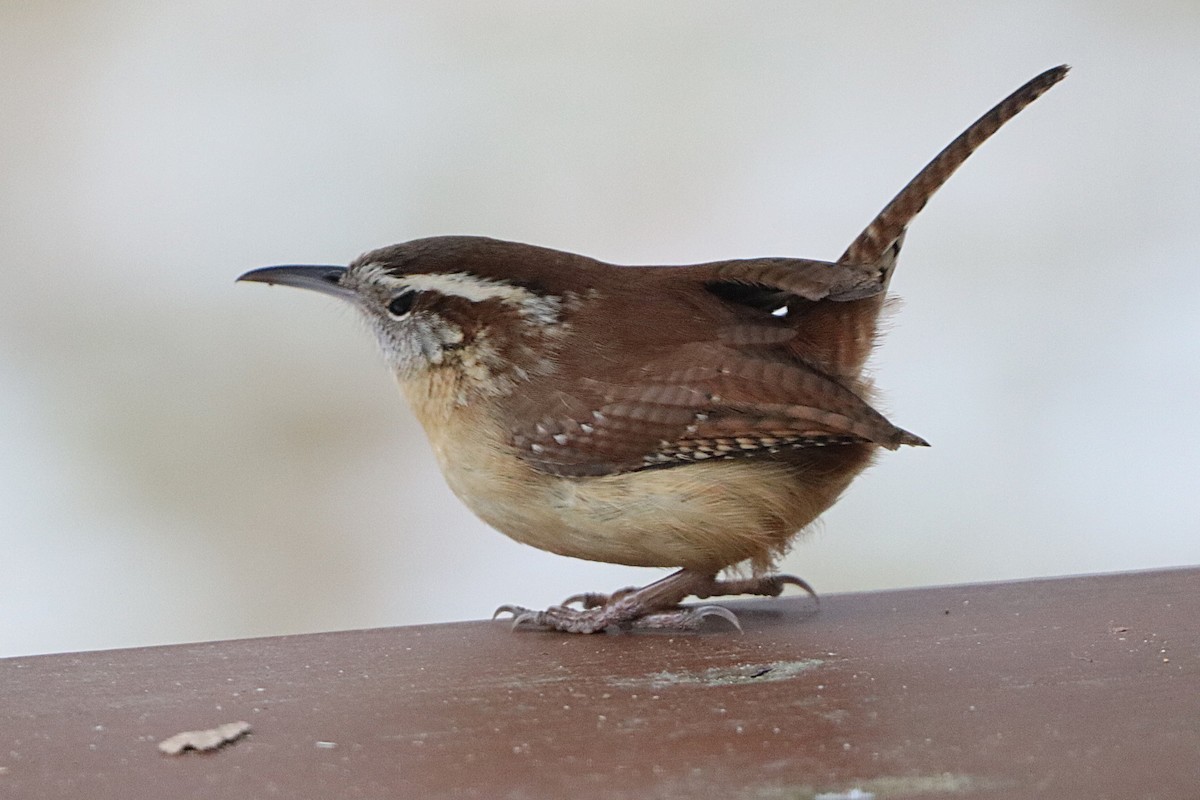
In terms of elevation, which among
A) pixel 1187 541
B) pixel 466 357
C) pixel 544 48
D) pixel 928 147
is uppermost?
pixel 544 48

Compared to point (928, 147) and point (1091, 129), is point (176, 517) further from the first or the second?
point (1091, 129)

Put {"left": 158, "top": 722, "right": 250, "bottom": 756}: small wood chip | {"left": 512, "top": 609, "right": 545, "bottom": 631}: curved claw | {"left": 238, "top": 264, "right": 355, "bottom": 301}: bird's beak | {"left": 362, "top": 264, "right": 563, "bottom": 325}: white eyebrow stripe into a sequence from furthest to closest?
{"left": 238, "top": 264, "right": 355, "bottom": 301}: bird's beak
{"left": 362, "top": 264, "right": 563, "bottom": 325}: white eyebrow stripe
{"left": 512, "top": 609, "right": 545, "bottom": 631}: curved claw
{"left": 158, "top": 722, "right": 250, "bottom": 756}: small wood chip

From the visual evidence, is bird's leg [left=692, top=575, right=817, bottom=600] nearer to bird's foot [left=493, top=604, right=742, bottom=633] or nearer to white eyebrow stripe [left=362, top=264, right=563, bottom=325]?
bird's foot [left=493, top=604, right=742, bottom=633]

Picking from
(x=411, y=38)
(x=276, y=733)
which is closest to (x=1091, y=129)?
(x=411, y=38)

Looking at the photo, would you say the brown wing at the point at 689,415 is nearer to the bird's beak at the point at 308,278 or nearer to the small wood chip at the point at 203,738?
the bird's beak at the point at 308,278

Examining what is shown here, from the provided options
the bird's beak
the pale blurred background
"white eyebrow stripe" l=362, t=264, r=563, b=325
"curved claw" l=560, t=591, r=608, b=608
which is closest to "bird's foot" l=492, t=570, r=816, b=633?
"curved claw" l=560, t=591, r=608, b=608

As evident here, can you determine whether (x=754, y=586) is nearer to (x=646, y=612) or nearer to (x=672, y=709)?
(x=646, y=612)
